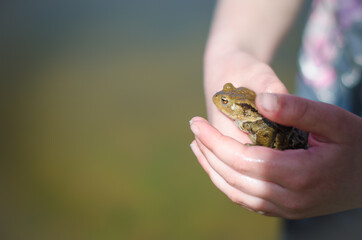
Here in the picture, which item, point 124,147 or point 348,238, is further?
point 124,147

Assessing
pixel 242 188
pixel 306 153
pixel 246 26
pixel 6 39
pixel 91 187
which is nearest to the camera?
pixel 306 153

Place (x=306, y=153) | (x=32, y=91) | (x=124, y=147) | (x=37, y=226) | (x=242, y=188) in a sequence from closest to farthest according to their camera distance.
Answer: (x=306, y=153)
(x=242, y=188)
(x=37, y=226)
(x=124, y=147)
(x=32, y=91)

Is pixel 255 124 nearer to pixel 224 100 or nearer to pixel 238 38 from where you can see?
pixel 224 100

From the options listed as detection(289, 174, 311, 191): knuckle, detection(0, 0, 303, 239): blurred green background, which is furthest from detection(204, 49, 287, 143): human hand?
detection(0, 0, 303, 239): blurred green background

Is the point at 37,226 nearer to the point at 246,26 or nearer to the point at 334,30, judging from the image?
the point at 246,26

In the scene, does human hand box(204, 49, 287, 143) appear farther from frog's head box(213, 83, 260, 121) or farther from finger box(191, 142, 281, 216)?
finger box(191, 142, 281, 216)

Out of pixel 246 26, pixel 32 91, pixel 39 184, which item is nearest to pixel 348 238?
pixel 246 26

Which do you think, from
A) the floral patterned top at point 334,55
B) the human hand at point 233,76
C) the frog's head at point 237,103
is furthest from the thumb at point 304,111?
the floral patterned top at point 334,55
